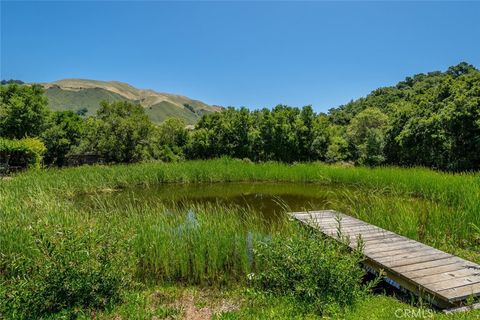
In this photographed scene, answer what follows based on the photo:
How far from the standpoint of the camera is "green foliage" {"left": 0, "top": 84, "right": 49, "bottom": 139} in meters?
20.4

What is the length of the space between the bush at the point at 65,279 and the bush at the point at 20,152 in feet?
50.4

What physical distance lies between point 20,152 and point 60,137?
5388 mm

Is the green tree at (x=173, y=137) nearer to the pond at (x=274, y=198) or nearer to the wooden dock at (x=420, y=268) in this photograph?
the pond at (x=274, y=198)

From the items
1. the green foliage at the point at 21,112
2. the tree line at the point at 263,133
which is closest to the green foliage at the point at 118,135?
A: the tree line at the point at 263,133

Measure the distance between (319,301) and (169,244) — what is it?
2648mm

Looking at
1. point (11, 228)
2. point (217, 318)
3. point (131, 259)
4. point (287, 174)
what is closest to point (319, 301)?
point (217, 318)

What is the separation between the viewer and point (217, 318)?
3.39 m

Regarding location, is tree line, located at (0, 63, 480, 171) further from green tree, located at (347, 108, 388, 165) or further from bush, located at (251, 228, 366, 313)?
bush, located at (251, 228, 366, 313)

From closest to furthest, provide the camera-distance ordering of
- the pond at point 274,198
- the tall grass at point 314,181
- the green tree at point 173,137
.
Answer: the tall grass at point 314,181
the pond at point 274,198
the green tree at point 173,137

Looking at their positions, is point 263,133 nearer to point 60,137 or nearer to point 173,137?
point 173,137

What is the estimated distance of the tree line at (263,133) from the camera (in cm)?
1683

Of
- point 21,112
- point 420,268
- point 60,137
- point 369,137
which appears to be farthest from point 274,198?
point 21,112

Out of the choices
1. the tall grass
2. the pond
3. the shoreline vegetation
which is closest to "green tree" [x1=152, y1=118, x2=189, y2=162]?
the tall grass

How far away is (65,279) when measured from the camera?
3.52 m
